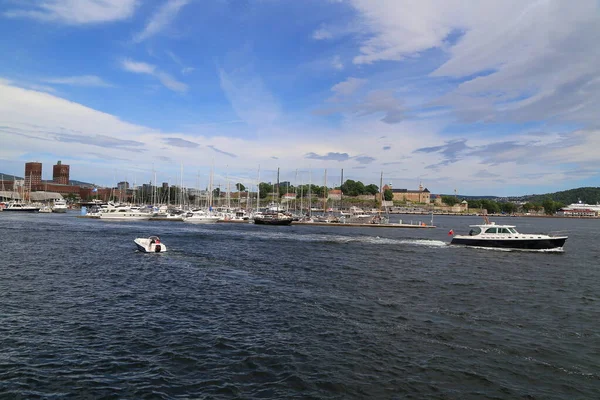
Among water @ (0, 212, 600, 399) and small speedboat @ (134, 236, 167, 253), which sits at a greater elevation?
small speedboat @ (134, 236, 167, 253)

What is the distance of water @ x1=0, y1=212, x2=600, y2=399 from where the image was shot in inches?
534

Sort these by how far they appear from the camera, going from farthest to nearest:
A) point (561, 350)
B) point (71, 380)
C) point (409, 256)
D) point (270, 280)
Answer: point (409, 256)
point (270, 280)
point (561, 350)
point (71, 380)

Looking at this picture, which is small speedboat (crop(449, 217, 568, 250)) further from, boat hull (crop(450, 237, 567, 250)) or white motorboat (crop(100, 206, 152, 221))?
white motorboat (crop(100, 206, 152, 221))

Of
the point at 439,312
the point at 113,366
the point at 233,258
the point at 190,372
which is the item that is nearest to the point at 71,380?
the point at 113,366

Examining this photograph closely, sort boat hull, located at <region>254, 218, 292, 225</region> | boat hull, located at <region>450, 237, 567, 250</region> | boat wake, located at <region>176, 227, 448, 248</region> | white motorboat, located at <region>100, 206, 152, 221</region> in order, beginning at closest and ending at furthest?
1. boat hull, located at <region>450, 237, 567, 250</region>
2. boat wake, located at <region>176, 227, 448, 248</region>
3. boat hull, located at <region>254, 218, 292, 225</region>
4. white motorboat, located at <region>100, 206, 152, 221</region>

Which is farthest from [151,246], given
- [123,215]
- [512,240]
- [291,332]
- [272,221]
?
[123,215]

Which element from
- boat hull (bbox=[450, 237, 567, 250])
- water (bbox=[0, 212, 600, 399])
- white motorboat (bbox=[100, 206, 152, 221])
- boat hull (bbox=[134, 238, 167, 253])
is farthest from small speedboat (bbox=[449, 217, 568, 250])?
white motorboat (bbox=[100, 206, 152, 221])

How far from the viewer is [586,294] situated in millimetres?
29484

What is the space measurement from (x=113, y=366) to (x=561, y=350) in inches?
725

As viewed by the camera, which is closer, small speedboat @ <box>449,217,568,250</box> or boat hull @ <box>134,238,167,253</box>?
boat hull @ <box>134,238,167,253</box>

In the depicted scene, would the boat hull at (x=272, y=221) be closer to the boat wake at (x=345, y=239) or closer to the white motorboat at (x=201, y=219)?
the white motorboat at (x=201, y=219)

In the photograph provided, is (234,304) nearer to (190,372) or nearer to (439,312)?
(190,372)

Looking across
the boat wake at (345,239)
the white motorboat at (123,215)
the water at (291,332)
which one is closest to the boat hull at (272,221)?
the boat wake at (345,239)

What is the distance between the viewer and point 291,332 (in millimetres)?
18891
